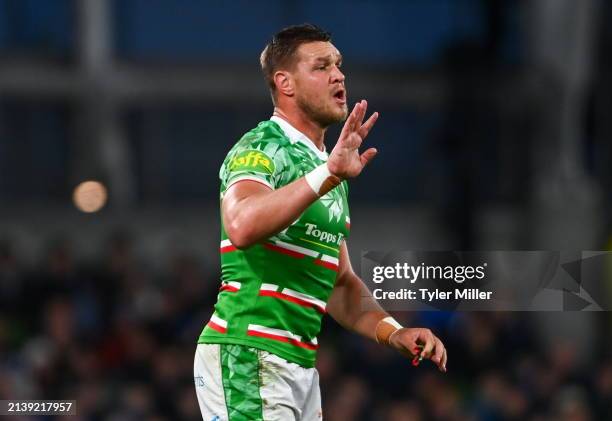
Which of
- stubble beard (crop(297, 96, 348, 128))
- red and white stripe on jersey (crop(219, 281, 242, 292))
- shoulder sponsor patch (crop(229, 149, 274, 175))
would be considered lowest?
red and white stripe on jersey (crop(219, 281, 242, 292))

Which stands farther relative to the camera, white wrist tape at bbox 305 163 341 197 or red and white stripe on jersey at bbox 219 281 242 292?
red and white stripe on jersey at bbox 219 281 242 292

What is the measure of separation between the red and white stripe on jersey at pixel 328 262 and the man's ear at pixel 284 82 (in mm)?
791

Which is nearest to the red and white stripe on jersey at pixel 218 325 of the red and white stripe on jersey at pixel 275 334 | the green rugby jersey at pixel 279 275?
the green rugby jersey at pixel 279 275

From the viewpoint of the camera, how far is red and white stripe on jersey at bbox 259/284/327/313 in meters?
5.16

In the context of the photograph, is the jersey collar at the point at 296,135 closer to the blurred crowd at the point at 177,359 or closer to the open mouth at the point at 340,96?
the open mouth at the point at 340,96

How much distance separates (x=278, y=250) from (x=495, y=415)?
7.40 metres

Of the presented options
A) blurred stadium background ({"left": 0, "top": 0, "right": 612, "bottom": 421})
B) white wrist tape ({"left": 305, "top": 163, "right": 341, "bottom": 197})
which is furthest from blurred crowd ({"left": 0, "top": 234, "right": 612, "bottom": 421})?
white wrist tape ({"left": 305, "top": 163, "right": 341, "bottom": 197})

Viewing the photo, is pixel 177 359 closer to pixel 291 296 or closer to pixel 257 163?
pixel 291 296

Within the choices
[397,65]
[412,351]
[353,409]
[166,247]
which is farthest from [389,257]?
[397,65]

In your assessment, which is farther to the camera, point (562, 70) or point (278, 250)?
point (562, 70)

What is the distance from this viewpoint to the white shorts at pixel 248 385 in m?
5.08

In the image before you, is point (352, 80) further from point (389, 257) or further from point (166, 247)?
point (389, 257)

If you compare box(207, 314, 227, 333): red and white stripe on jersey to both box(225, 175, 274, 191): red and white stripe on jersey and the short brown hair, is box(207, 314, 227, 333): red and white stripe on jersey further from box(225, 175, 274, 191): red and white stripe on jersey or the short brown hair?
the short brown hair

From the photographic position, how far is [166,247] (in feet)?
49.7
